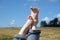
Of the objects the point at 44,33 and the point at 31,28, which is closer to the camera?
the point at 31,28

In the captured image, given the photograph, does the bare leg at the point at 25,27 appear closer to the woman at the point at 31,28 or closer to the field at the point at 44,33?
the woman at the point at 31,28

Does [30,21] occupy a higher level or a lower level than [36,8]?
lower

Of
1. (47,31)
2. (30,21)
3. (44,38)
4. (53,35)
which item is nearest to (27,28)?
(30,21)

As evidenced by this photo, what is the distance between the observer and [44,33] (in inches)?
415

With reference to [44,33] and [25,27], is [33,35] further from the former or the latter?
[44,33]

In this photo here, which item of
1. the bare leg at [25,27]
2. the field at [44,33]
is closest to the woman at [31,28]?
the bare leg at [25,27]

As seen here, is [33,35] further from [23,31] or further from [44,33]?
[44,33]

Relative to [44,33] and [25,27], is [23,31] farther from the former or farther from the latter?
[44,33]

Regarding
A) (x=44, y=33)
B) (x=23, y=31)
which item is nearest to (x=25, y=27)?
(x=23, y=31)

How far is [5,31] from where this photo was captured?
11305mm

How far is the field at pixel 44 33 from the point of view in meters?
9.66

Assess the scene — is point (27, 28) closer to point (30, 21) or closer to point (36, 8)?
point (30, 21)

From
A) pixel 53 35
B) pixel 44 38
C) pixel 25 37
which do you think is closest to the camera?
pixel 25 37

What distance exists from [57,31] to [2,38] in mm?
3201
